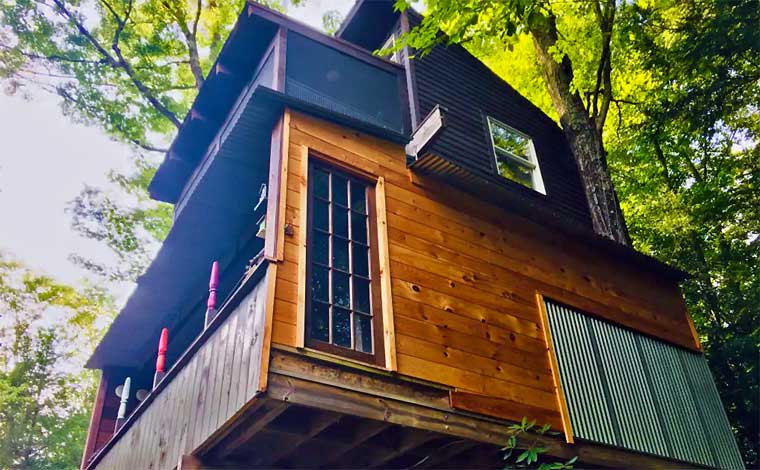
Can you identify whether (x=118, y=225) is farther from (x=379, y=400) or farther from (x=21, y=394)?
Result: (x=379, y=400)

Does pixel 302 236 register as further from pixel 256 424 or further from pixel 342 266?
pixel 256 424

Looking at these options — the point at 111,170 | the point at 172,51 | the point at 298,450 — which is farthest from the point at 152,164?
the point at 298,450

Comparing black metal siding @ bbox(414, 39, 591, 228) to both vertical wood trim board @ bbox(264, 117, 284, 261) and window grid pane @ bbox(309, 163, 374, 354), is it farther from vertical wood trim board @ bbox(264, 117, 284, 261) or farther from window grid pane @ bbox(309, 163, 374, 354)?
vertical wood trim board @ bbox(264, 117, 284, 261)

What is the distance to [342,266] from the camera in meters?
5.04

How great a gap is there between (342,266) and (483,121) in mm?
4892

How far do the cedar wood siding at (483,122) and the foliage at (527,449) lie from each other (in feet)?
11.2

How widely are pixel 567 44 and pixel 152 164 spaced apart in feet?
35.2

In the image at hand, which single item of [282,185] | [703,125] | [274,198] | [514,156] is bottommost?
[274,198]

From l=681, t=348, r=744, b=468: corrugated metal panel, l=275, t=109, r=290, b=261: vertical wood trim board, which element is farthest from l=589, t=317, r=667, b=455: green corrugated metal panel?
l=275, t=109, r=290, b=261: vertical wood trim board

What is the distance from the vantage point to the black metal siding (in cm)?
827

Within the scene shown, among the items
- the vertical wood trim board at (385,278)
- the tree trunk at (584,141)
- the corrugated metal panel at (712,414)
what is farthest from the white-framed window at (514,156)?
the vertical wood trim board at (385,278)

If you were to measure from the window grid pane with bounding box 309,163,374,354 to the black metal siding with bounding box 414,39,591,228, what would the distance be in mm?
2508

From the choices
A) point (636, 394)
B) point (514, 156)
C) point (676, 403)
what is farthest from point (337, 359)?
point (514, 156)

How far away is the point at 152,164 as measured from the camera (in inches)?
608
